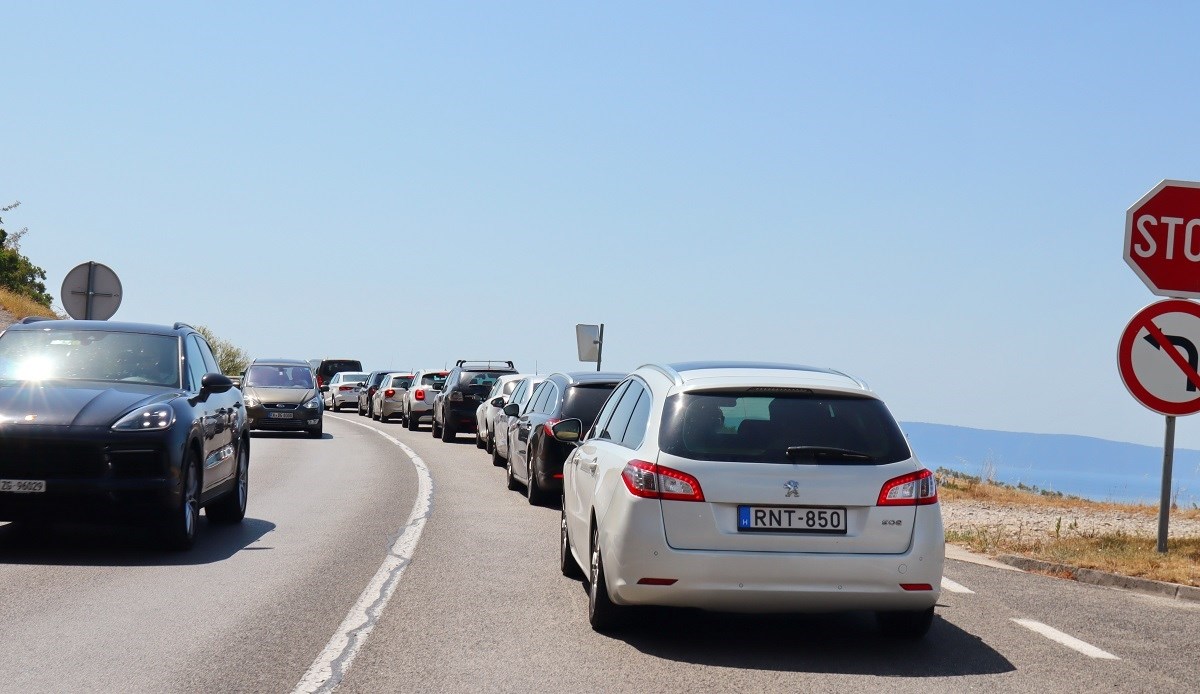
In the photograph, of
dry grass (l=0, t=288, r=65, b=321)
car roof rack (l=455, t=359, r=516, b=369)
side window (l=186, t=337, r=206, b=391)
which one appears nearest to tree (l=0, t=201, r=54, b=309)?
dry grass (l=0, t=288, r=65, b=321)

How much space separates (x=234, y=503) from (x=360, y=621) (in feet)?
18.6

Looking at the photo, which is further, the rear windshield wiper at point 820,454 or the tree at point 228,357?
the tree at point 228,357

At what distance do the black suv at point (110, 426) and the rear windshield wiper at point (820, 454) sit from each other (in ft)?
17.4

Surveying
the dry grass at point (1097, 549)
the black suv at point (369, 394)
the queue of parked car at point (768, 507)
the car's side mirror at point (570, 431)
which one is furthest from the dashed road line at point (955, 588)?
the black suv at point (369, 394)

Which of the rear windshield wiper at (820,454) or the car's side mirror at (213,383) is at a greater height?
the rear windshield wiper at (820,454)

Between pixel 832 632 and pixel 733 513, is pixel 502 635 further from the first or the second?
pixel 832 632

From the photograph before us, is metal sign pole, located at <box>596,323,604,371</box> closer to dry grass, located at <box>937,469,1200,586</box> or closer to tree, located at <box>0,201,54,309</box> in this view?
dry grass, located at <box>937,469,1200,586</box>

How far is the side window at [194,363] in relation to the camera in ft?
40.5

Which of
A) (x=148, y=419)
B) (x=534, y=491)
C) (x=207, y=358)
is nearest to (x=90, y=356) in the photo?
(x=207, y=358)

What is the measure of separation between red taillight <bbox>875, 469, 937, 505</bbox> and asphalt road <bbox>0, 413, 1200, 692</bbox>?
2.75ft

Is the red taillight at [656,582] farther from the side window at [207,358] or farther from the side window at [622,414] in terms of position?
the side window at [207,358]

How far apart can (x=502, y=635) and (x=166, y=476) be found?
3987 mm

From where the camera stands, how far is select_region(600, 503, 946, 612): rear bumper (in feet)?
24.5

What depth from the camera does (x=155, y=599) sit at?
891cm
